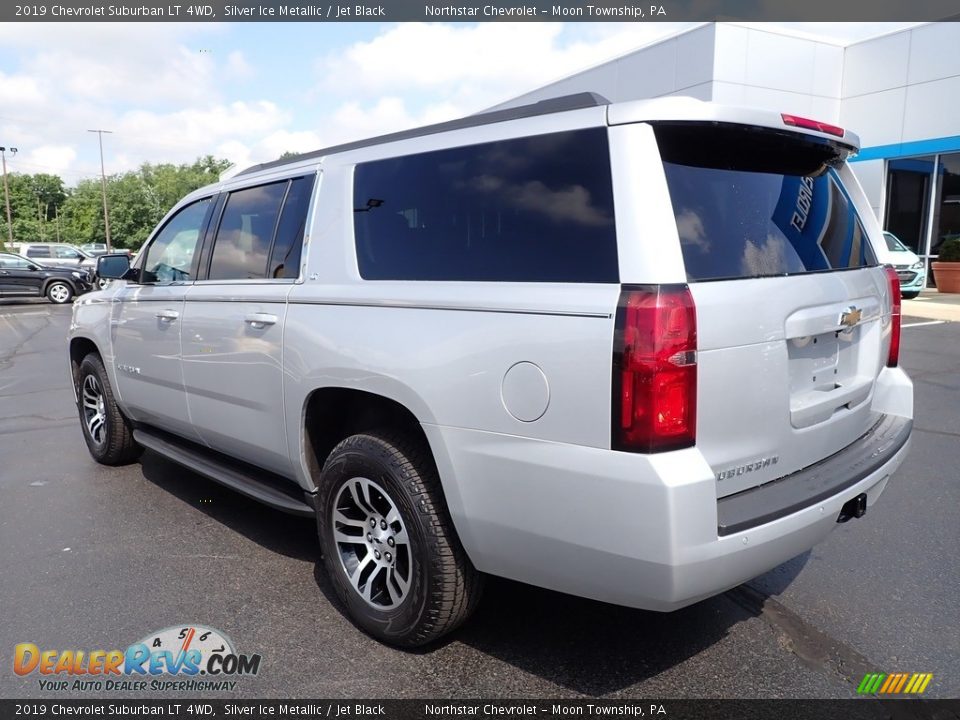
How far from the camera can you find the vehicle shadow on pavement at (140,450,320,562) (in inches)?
162

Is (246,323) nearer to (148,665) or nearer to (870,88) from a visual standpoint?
(148,665)

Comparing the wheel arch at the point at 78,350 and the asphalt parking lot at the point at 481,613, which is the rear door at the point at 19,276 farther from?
the asphalt parking lot at the point at 481,613

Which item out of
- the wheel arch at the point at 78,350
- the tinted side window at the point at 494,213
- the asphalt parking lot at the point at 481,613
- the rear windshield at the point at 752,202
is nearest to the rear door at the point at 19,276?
the wheel arch at the point at 78,350

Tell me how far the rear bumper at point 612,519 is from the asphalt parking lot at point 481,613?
0.56 metres

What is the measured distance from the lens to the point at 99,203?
249 feet

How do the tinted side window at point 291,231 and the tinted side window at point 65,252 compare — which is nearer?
the tinted side window at point 291,231

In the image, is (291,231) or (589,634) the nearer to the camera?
(589,634)

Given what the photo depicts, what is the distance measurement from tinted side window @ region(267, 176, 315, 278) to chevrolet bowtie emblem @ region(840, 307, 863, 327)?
233 centimetres

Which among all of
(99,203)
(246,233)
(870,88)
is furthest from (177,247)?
(99,203)

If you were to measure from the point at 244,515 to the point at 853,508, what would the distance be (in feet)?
11.1

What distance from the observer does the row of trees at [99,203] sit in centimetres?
7031

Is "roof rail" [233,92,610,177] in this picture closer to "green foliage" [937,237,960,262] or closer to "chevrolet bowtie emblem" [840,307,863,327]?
"chevrolet bowtie emblem" [840,307,863,327]

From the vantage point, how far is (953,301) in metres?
17.6

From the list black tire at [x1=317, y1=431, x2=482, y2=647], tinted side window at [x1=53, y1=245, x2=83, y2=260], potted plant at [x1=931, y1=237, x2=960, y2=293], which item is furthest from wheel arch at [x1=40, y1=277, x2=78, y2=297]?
potted plant at [x1=931, y1=237, x2=960, y2=293]
